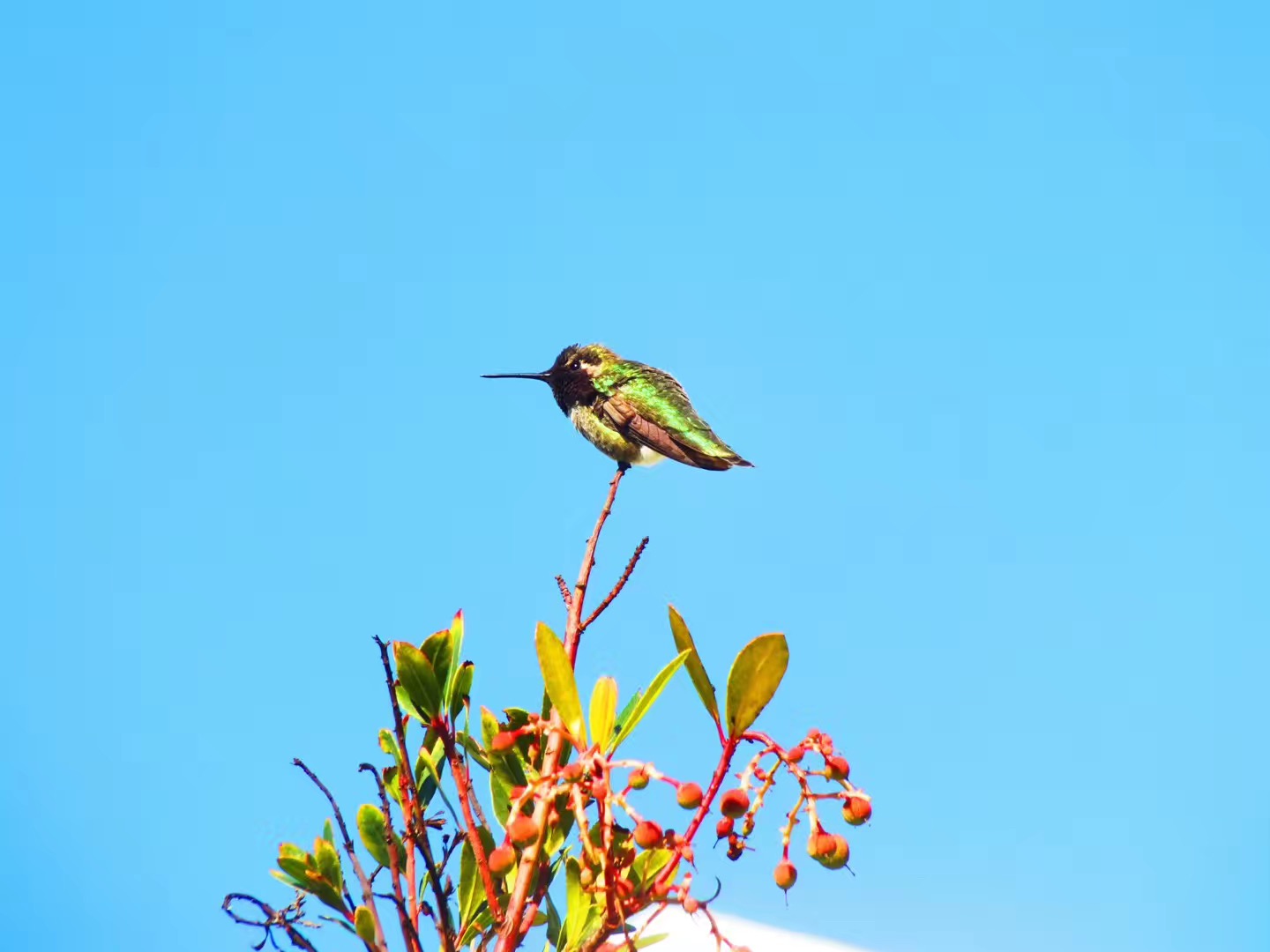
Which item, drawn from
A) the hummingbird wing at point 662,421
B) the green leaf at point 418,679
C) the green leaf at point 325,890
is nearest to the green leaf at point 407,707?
the green leaf at point 418,679

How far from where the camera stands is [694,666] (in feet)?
7.63

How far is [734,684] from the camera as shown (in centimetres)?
218

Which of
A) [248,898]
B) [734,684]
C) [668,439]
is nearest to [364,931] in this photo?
[248,898]

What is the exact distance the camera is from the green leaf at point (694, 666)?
7.47 ft

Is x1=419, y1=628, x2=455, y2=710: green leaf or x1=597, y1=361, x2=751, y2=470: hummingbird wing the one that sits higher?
x1=597, y1=361, x2=751, y2=470: hummingbird wing

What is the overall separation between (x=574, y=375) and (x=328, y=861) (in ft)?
13.3

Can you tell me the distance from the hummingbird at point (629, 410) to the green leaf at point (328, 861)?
3568 millimetres

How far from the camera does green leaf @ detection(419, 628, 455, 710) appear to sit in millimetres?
2588

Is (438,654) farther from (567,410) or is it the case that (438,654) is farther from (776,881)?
(567,410)

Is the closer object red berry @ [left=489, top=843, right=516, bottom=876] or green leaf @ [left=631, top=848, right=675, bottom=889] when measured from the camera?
red berry @ [left=489, top=843, right=516, bottom=876]

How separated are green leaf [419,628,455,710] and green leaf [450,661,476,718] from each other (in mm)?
19

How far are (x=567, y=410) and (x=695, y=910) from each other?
4.46 metres

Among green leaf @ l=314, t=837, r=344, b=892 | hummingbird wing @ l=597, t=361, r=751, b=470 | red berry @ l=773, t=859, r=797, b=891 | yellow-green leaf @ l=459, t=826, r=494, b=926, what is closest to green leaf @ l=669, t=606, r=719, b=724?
red berry @ l=773, t=859, r=797, b=891

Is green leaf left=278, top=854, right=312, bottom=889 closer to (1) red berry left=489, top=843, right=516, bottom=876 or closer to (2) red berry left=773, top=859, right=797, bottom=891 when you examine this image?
(1) red berry left=489, top=843, right=516, bottom=876
